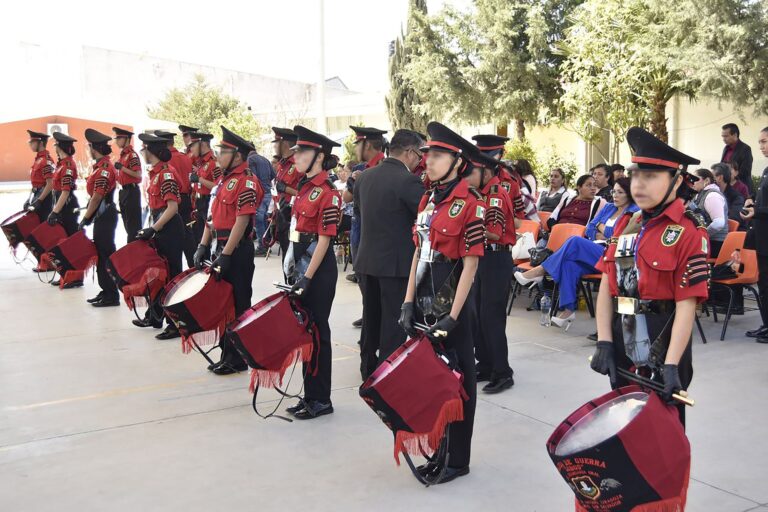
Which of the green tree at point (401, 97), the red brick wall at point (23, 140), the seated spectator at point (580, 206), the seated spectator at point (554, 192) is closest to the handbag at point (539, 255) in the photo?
the seated spectator at point (580, 206)

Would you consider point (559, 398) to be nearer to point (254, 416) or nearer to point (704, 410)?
point (704, 410)

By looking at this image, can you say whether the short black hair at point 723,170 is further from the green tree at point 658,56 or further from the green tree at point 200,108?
the green tree at point 200,108

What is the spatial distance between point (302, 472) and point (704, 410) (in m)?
2.71

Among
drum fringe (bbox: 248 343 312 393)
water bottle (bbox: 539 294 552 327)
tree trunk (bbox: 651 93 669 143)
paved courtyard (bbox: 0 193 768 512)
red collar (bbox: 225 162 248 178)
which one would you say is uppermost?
tree trunk (bbox: 651 93 669 143)

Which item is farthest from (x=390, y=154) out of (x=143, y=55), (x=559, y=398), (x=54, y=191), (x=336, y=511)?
(x=143, y=55)

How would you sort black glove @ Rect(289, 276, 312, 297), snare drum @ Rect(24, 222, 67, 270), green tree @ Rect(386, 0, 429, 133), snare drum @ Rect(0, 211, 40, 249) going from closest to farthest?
1. black glove @ Rect(289, 276, 312, 297)
2. snare drum @ Rect(24, 222, 67, 270)
3. snare drum @ Rect(0, 211, 40, 249)
4. green tree @ Rect(386, 0, 429, 133)

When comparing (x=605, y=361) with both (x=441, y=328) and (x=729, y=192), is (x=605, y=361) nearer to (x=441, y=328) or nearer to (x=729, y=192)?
(x=441, y=328)

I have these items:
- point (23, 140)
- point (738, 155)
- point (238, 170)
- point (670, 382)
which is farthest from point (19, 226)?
point (23, 140)

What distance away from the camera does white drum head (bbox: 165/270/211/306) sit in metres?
5.88

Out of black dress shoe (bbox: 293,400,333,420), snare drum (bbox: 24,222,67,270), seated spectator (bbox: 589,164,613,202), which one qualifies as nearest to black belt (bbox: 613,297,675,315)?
black dress shoe (bbox: 293,400,333,420)

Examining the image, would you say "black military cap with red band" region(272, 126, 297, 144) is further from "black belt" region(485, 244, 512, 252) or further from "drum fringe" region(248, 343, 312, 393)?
"drum fringe" region(248, 343, 312, 393)

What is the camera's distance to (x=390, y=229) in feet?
17.7

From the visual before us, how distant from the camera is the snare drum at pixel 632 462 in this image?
2.86m

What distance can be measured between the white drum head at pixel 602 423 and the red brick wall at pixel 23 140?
33.2m
